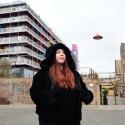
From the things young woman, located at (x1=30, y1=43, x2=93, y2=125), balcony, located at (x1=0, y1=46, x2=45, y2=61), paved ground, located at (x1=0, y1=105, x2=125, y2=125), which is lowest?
paved ground, located at (x1=0, y1=105, x2=125, y2=125)

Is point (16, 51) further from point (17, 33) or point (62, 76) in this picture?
point (62, 76)

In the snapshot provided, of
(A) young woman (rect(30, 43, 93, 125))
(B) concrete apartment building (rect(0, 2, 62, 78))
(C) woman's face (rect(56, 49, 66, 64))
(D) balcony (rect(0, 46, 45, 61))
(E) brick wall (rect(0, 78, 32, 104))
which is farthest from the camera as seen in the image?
(B) concrete apartment building (rect(0, 2, 62, 78))

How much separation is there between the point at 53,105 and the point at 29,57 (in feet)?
268

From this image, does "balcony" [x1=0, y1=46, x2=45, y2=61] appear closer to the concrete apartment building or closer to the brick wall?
the concrete apartment building

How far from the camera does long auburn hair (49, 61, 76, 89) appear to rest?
4062mm

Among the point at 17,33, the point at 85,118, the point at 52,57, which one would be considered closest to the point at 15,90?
the point at 85,118

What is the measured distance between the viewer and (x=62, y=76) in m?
4.11

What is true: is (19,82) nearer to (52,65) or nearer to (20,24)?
(52,65)

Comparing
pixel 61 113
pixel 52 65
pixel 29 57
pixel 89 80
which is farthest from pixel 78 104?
pixel 29 57

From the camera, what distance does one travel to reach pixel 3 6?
8669 cm

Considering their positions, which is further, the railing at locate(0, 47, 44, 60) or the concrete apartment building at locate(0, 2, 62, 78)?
the concrete apartment building at locate(0, 2, 62, 78)

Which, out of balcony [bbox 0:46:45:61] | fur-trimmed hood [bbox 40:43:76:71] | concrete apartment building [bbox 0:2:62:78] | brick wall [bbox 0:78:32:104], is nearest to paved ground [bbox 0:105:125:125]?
fur-trimmed hood [bbox 40:43:76:71]

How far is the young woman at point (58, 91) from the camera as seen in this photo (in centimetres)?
398

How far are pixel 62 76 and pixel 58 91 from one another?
0.18 metres
